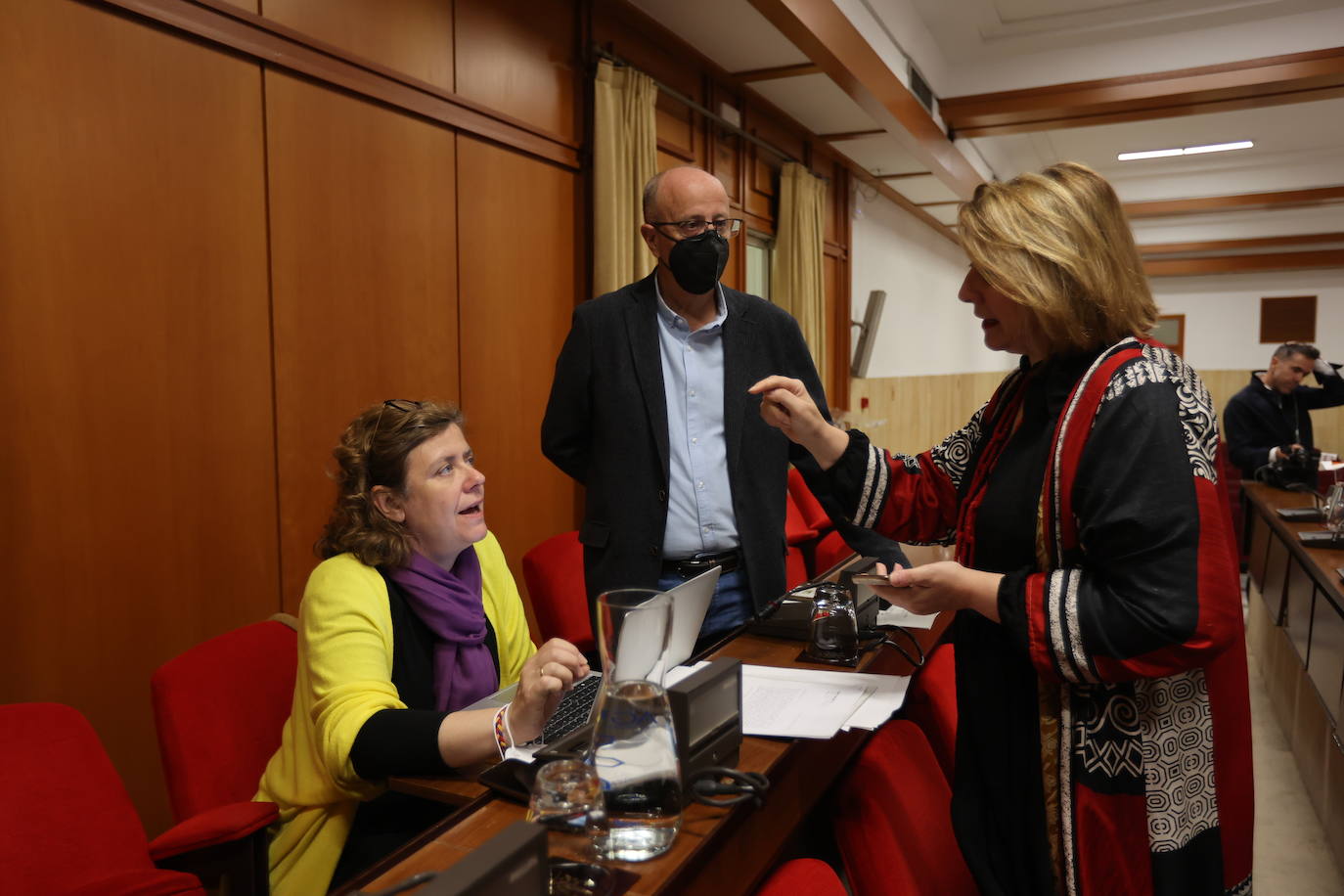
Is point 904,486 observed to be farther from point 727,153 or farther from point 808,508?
point 727,153

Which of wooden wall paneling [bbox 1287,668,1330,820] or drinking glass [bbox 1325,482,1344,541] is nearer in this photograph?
wooden wall paneling [bbox 1287,668,1330,820]

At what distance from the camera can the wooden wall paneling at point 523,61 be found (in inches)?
127

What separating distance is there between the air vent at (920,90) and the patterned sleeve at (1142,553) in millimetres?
4683

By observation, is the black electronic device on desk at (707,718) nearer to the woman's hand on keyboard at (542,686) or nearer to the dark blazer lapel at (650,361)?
the woman's hand on keyboard at (542,686)

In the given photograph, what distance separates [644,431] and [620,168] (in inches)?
77.7

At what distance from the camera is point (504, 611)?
74.6 inches

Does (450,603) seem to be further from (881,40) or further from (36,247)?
(881,40)

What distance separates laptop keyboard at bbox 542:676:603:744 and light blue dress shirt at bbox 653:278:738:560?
65 centimetres

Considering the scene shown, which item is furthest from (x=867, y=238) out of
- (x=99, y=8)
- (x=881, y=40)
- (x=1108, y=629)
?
(x=1108, y=629)

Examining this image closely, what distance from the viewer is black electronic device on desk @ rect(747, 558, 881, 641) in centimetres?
187

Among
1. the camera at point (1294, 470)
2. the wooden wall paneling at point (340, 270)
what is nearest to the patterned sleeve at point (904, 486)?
the wooden wall paneling at point (340, 270)

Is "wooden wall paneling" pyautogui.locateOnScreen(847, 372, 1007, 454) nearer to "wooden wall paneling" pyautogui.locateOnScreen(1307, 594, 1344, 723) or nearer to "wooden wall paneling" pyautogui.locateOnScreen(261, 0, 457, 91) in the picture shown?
"wooden wall paneling" pyautogui.locateOnScreen(1307, 594, 1344, 723)

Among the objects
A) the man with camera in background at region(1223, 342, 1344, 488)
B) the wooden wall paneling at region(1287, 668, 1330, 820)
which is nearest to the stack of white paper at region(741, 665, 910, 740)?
the wooden wall paneling at region(1287, 668, 1330, 820)

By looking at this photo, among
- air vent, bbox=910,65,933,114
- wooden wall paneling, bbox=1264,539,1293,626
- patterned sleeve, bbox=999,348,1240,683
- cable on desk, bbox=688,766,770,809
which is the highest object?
air vent, bbox=910,65,933,114
